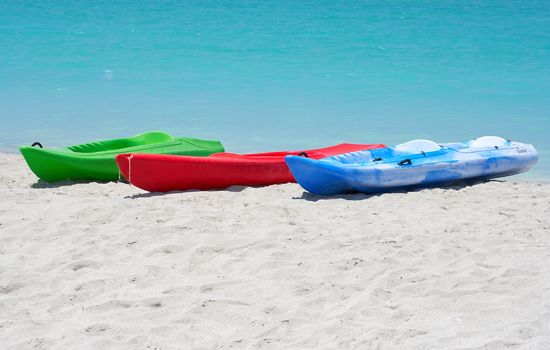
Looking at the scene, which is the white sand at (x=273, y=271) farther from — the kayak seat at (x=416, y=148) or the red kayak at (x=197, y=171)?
the kayak seat at (x=416, y=148)

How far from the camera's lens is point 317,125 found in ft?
34.3

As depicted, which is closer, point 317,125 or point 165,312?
point 165,312

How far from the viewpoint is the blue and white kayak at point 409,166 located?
609 cm

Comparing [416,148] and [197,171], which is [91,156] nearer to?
[197,171]

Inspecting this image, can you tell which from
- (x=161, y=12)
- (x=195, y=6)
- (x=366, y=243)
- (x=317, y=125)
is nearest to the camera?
(x=366, y=243)

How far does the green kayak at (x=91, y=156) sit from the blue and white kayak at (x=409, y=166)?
1.52m

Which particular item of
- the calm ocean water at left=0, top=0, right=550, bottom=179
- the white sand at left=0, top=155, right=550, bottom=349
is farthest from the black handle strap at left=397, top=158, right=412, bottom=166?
the calm ocean water at left=0, top=0, right=550, bottom=179

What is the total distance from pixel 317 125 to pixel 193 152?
11.3ft

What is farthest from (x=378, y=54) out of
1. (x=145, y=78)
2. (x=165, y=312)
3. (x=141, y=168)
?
(x=165, y=312)

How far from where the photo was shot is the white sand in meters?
3.60

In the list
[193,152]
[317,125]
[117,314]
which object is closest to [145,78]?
[317,125]

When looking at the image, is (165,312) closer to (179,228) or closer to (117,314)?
(117,314)

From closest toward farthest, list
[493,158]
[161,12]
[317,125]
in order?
[493,158], [317,125], [161,12]

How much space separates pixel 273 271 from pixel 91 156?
9.78 ft
